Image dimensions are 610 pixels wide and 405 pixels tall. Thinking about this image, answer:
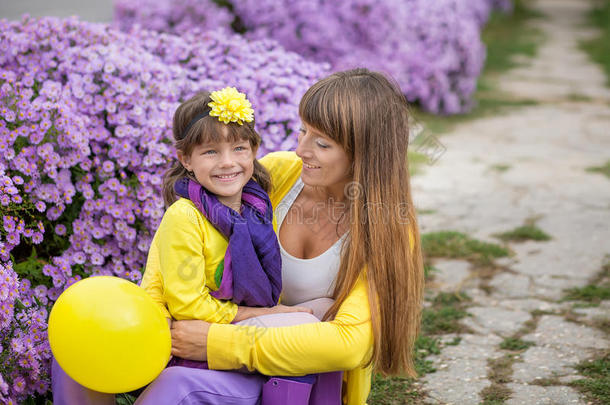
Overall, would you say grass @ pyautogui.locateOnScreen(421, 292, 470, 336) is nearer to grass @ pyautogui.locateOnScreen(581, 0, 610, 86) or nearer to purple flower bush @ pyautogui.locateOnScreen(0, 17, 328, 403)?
purple flower bush @ pyautogui.locateOnScreen(0, 17, 328, 403)

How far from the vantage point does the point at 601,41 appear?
1184 cm

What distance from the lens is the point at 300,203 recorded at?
7.74ft

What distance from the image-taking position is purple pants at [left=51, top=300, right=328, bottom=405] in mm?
1873

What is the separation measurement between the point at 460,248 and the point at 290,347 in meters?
2.22

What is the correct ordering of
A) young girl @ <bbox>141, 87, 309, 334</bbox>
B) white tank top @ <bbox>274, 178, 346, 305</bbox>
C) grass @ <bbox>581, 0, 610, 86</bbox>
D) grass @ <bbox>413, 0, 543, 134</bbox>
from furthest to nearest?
1. grass @ <bbox>581, 0, 610, 86</bbox>
2. grass @ <bbox>413, 0, 543, 134</bbox>
3. white tank top @ <bbox>274, 178, 346, 305</bbox>
4. young girl @ <bbox>141, 87, 309, 334</bbox>

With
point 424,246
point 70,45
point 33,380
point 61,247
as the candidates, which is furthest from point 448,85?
point 33,380

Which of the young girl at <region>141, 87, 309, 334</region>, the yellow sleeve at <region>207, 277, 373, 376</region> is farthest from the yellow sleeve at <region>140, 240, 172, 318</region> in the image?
the yellow sleeve at <region>207, 277, 373, 376</region>

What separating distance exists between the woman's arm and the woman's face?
1.43ft

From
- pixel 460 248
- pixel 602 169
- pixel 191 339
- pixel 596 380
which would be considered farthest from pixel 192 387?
pixel 602 169

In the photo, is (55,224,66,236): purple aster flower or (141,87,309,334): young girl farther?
(55,224,66,236): purple aster flower

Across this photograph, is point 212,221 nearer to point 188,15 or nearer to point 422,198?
point 422,198

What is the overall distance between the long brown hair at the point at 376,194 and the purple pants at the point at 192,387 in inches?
8.9

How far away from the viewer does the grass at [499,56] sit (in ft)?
23.2

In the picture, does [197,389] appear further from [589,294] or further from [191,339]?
[589,294]
